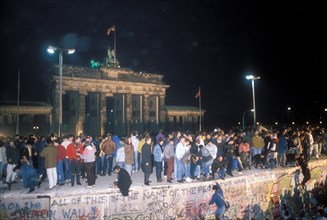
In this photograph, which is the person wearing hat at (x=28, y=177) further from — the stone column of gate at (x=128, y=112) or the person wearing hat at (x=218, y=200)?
the stone column of gate at (x=128, y=112)

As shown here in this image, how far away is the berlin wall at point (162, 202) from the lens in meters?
10.3

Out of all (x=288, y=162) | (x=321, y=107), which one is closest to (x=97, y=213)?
(x=288, y=162)

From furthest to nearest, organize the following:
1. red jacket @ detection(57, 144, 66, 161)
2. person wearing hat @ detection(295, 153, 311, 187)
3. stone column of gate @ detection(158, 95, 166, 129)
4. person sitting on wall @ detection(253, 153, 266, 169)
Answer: stone column of gate @ detection(158, 95, 166, 129) < person wearing hat @ detection(295, 153, 311, 187) < person sitting on wall @ detection(253, 153, 266, 169) < red jacket @ detection(57, 144, 66, 161)

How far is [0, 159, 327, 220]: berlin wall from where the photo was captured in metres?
10.3

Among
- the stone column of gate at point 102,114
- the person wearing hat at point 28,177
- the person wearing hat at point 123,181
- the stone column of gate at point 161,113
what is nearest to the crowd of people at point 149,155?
the person wearing hat at point 28,177

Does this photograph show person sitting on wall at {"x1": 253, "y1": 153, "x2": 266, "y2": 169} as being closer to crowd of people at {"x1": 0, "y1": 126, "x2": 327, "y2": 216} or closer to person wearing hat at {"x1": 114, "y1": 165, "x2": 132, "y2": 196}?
crowd of people at {"x1": 0, "y1": 126, "x2": 327, "y2": 216}

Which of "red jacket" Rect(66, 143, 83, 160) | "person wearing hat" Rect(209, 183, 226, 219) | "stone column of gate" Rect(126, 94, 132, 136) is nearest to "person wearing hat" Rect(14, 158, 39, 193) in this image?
"red jacket" Rect(66, 143, 83, 160)

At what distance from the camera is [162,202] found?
12250 mm

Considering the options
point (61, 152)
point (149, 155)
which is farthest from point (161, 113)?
point (61, 152)

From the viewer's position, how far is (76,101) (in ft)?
139

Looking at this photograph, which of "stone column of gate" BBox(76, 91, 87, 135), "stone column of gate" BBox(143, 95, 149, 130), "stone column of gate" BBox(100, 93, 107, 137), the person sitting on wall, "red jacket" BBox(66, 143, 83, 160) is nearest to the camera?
"red jacket" BBox(66, 143, 83, 160)

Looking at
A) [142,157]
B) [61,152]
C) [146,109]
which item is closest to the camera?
[61,152]

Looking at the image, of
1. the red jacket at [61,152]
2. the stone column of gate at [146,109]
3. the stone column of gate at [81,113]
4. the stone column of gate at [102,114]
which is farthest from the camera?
the stone column of gate at [146,109]

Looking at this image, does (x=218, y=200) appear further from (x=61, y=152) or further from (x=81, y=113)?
(x=81, y=113)
